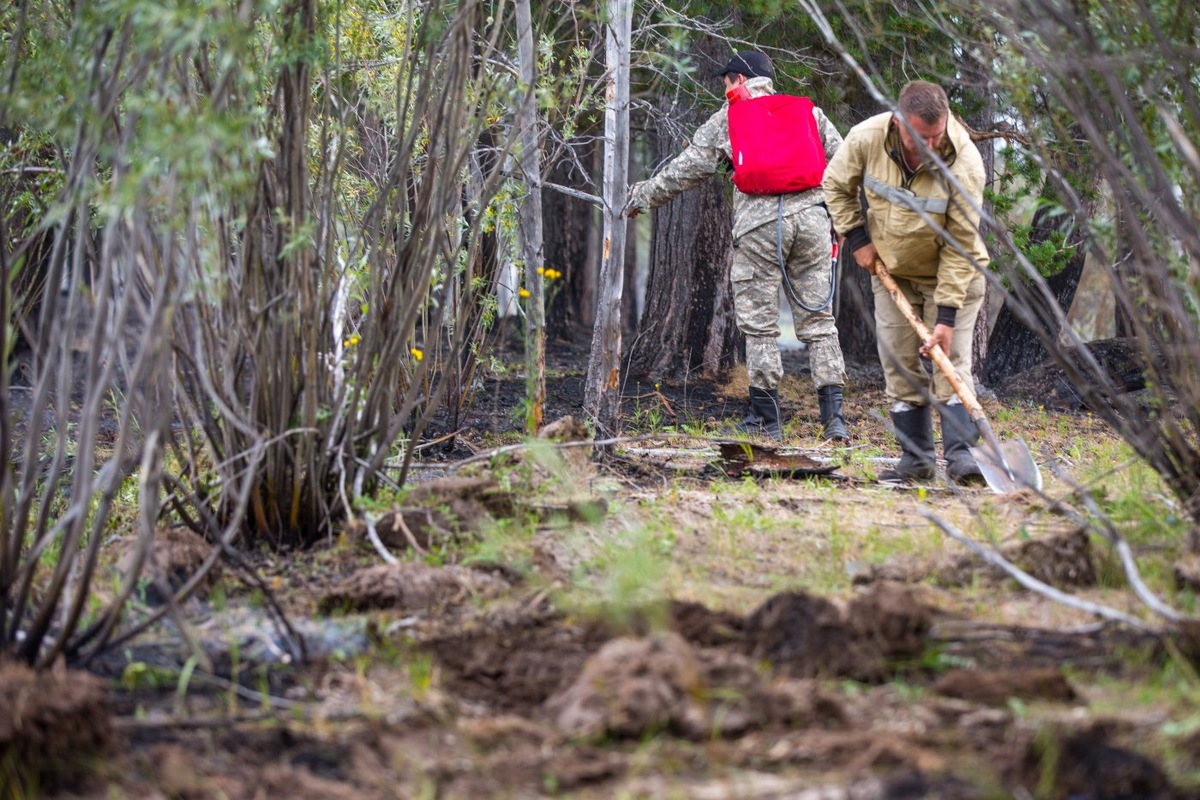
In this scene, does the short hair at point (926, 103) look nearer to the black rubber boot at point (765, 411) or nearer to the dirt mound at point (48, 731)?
the black rubber boot at point (765, 411)

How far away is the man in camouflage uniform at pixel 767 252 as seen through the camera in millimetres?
7102

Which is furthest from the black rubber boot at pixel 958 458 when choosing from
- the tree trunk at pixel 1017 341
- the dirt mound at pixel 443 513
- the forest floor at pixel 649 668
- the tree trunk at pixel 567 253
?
the tree trunk at pixel 567 253

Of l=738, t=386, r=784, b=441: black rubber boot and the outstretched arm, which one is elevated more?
the outstretched arm

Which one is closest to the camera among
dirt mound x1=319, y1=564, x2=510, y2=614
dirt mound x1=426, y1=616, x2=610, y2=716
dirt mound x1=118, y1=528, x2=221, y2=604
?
dirt mound x1=426, y1=616, x2=610, y2=716

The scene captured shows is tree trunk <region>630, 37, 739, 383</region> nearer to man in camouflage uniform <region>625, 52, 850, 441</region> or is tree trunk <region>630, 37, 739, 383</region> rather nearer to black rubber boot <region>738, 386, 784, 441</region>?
black rubber boot <region>738, 386, 784, 441</region>

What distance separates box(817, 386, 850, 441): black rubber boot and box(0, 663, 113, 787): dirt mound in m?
5.20

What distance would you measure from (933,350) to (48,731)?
4.18 m

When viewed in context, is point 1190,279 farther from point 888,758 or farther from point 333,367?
point 333,367

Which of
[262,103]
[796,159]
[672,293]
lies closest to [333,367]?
[262,103]

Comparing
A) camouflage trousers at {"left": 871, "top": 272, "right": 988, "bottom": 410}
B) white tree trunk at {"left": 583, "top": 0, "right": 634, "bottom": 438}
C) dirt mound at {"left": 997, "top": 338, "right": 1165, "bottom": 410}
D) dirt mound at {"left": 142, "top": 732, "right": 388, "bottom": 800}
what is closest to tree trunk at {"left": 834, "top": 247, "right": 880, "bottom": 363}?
dirt mound at {"left": 997, "top": 338, "right": 1165, "bottom": 410}

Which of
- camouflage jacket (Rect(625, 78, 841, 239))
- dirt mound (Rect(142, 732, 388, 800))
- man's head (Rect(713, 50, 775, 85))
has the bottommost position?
dirt mound (Rect(142, 732, 388, 800))

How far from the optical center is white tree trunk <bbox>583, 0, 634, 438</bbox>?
6586mm

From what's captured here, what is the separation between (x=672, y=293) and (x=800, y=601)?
23.8 feet

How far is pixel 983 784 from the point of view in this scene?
2.18 metres
